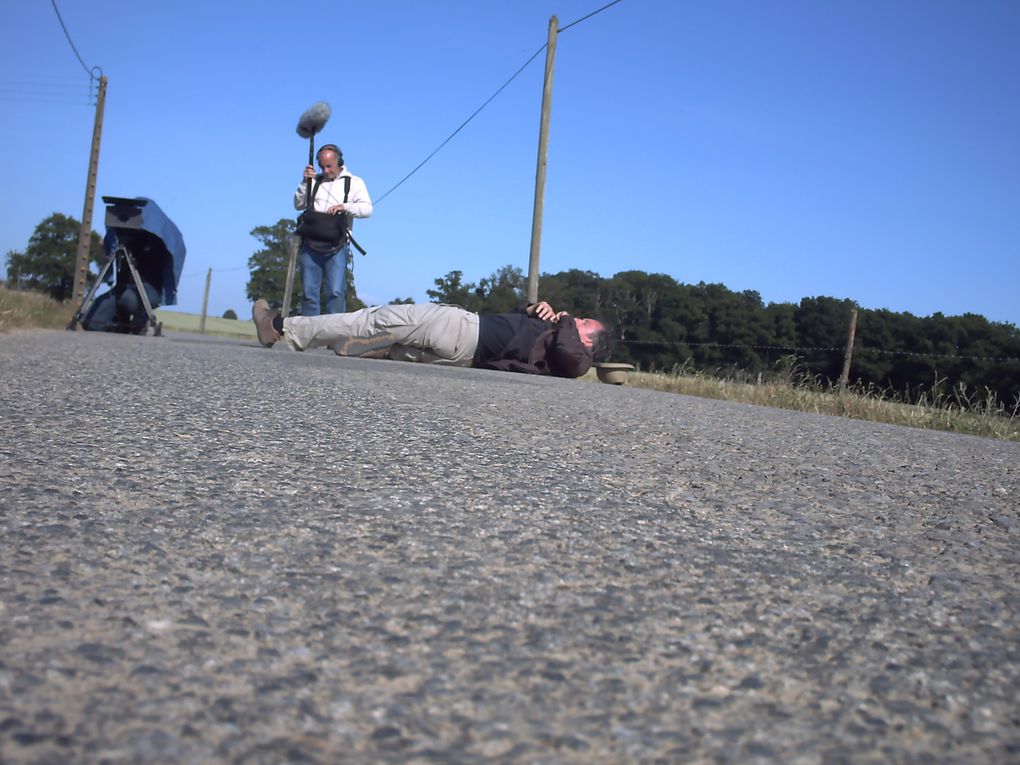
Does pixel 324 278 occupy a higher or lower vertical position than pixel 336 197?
lower

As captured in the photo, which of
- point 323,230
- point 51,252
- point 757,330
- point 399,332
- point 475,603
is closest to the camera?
point 475,603

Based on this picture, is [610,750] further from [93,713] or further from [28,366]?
[28,366]

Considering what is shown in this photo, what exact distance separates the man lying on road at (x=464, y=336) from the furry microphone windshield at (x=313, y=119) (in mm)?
3442

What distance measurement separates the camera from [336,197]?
8.85m

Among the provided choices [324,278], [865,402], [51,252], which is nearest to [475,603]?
[865,402]

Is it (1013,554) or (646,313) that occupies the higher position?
(646,313)

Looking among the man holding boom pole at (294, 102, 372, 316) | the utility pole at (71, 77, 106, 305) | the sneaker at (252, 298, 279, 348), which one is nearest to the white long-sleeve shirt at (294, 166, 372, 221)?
the man holding boom pole at (294, 102, 372, 316)

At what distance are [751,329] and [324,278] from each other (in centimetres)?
1850

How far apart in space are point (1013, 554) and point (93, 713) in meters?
1.82

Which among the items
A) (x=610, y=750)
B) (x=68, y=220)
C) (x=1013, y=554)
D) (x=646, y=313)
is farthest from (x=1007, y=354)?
(x=68, y=220)

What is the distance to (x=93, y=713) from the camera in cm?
91

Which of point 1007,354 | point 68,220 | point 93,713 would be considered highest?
point 68,220

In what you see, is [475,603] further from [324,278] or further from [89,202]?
[89,202]

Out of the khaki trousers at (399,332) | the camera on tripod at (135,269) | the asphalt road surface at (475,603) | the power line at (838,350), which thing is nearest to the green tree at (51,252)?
the power line at (838,350)
